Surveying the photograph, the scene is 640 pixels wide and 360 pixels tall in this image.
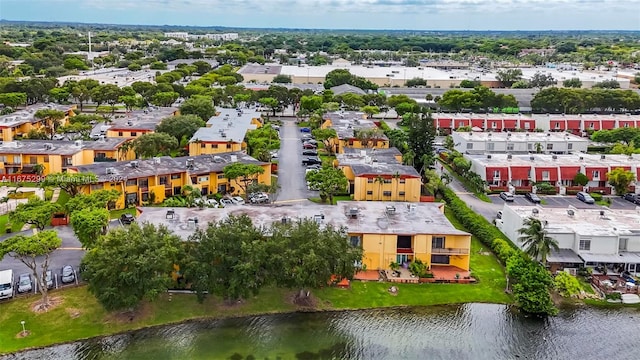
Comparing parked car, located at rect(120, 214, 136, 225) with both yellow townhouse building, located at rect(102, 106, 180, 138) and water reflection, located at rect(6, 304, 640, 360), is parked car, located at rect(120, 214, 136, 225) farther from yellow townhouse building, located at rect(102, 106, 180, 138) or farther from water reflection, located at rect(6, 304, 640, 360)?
yellow townhouse building, located at rect(102, 106, 180, 138)

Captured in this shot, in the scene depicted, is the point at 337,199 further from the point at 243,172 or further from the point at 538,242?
the point at 538,242

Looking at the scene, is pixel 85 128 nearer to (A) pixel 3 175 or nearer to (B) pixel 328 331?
(A) pixel 3 175

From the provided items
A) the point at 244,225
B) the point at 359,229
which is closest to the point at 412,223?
the point at 359,229

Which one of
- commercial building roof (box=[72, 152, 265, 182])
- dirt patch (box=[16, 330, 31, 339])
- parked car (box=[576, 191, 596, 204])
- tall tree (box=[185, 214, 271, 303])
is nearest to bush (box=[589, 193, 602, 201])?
parked car (box=[576, 191, 596, 204])

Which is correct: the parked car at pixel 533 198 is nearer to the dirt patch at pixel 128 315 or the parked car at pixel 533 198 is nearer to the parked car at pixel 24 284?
the dirt patch at pixel 128 315

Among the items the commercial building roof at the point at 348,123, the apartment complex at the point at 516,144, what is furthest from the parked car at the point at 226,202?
the apartment complex at the point at 516,144

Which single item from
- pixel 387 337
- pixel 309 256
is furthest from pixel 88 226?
A: pixel 387 337

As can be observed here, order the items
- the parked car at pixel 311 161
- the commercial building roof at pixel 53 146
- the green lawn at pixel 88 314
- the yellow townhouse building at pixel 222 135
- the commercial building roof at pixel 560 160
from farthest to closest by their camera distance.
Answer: the parked car at pixel 311 161 < the yellow townhouse building at pixel 222 135 < the commercial building roof at pixel 560 160 < the commercial building roof at pixel 53 146 < the green lawn at pixel 88 314
